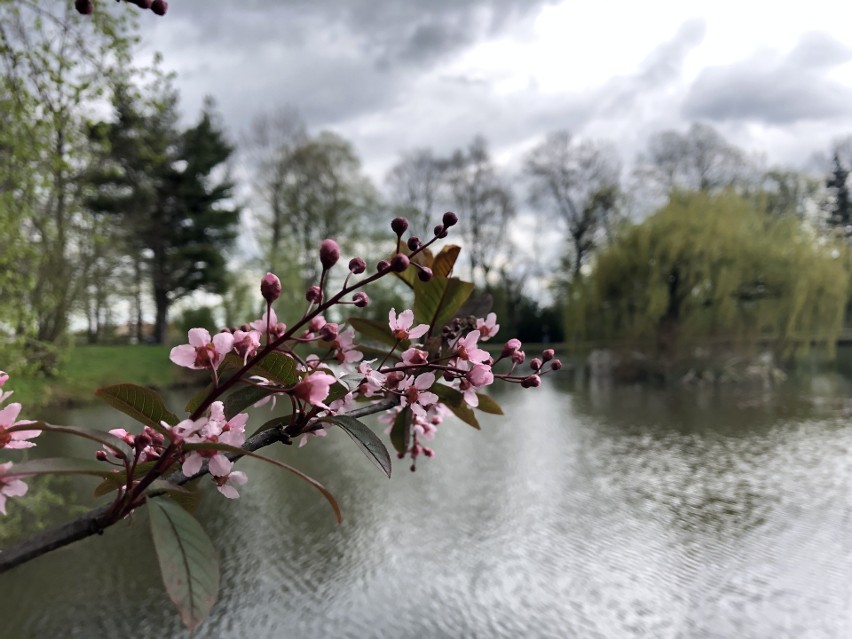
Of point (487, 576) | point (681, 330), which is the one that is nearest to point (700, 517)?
point (487, 576)

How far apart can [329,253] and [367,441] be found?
0.21 metres

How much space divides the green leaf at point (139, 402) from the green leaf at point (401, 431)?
1.42ft

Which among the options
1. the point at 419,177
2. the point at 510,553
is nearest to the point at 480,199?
the point at 419,177

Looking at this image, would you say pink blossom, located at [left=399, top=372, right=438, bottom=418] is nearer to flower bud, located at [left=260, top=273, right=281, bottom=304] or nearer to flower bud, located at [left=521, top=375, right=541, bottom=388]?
flower bud, located at [left=521, top=375, right=541, bottom=388]

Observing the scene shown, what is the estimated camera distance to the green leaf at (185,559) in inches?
15.6

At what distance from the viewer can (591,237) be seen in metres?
17.4

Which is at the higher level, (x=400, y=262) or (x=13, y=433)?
(x=400, y=262)

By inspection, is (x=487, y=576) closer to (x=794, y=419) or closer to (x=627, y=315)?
(x=794, y=419)

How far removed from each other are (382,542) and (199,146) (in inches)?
552

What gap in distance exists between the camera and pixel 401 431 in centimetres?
93

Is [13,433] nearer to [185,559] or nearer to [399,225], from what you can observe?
[185,559]

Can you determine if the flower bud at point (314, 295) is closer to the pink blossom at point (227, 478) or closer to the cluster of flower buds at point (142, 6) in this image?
the pink blossom at point (227, 478)

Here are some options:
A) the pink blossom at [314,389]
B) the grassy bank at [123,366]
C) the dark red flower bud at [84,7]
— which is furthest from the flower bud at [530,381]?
the grassy bank at [123,366]

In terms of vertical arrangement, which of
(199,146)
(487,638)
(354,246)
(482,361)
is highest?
(199,146)
